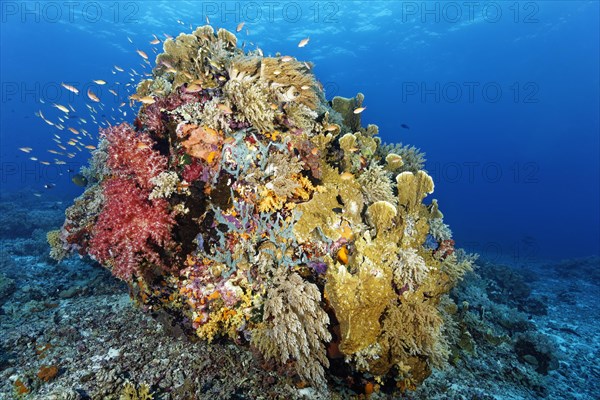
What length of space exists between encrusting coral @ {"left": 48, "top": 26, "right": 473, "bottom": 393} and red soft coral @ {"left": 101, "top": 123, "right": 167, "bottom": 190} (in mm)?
20

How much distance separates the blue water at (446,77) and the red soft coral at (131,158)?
2.70 m

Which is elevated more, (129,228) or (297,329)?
(129,228)

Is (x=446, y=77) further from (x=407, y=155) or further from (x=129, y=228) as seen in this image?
(x=129, y=228)

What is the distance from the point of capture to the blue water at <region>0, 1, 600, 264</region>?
4866 cm

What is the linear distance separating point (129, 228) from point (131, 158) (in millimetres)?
1123

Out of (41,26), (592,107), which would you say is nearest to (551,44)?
(592,107)

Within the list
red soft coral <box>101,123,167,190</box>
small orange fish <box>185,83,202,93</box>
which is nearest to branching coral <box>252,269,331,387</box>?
red soft coral <box>101,123,167,190</box>

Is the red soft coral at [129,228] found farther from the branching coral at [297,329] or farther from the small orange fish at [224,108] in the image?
the branching coral at [297,329]

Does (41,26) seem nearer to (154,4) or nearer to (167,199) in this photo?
(154,4)

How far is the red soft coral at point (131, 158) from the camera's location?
4.64 meters

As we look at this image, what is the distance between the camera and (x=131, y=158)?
4.68 m

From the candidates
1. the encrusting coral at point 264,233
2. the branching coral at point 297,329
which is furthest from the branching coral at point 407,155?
the branching coral at point 297,329

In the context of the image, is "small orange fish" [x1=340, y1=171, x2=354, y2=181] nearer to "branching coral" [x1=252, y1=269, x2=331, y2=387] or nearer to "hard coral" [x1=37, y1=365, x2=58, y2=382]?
"branching coral" [x1=252, y1=269, x2=331, y2=387]

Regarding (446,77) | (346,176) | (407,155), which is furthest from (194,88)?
(446,77)
